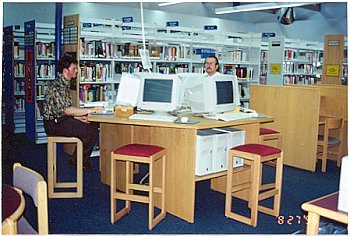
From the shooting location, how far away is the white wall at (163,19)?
30.1 feet

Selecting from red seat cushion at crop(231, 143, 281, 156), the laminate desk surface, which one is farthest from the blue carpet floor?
the laminate desk surface

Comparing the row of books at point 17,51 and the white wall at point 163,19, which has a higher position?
the white wall at point 163,19

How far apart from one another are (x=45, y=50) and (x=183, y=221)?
4526mm

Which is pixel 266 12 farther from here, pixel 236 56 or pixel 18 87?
pixel 18 87

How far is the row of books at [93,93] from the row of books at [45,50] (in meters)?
1.18

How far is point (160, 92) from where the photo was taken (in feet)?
12.4

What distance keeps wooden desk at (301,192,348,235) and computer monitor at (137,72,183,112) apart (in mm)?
2120

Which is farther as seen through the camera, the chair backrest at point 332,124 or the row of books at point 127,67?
the row of books at point 127,67

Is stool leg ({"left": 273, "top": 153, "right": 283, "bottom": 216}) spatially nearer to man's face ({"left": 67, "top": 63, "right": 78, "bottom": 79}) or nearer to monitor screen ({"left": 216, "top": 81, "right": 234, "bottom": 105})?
monitor screen ({"left": 216, "top": 81, "right": 234, "bottom": 105})

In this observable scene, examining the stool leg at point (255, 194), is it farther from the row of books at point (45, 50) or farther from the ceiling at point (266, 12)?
the ceiling at point (266, 12)

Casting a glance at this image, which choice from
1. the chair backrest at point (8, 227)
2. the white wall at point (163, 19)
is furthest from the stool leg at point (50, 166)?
the white wall at point (163, 19)

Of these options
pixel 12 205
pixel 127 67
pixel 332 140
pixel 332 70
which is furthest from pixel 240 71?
pixel 12 205

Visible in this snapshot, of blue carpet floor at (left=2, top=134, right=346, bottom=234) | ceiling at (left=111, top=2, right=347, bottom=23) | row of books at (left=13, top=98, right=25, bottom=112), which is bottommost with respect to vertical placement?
blue carpet floor at (left=2, top=134, right=346, bottom=234)

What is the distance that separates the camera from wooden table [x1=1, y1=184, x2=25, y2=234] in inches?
63.1
